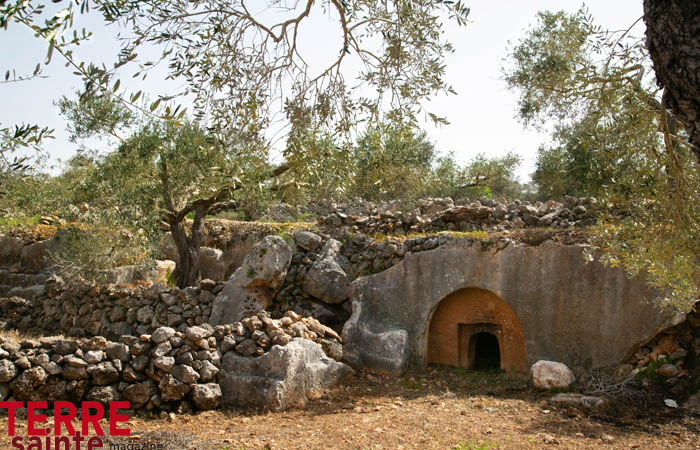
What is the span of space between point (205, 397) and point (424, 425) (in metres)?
2.77

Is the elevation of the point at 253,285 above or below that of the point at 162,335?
above

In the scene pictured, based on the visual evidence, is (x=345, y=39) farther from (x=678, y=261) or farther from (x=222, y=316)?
(x=222, y=316)

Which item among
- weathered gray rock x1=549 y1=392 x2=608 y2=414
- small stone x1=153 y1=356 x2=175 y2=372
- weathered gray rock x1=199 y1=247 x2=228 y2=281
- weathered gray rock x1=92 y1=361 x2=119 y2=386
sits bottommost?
weathered gray rock x1=549 y1=392 x2=608 y2=414

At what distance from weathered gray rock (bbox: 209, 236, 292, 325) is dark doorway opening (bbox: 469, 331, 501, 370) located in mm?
4117

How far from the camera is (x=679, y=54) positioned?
275cm

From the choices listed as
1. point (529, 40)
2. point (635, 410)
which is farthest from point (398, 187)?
point (635, 410)

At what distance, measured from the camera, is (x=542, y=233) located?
9570 mm

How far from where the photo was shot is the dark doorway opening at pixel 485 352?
1022cm

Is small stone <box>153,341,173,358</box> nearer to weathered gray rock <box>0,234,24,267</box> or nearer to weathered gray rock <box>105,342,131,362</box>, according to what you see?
weathered gray rock <box>105,342,131,362</box>

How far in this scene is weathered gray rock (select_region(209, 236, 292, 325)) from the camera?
10.9m

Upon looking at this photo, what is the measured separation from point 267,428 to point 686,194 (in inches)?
194

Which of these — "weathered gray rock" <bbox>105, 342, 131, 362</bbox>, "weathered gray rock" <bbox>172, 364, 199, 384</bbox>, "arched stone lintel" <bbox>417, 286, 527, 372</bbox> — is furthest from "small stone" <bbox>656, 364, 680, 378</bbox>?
"weathered gray rock" <bbox>105, 342, 131, 362</bbox>

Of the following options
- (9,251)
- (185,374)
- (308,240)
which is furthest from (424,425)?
(9,251)

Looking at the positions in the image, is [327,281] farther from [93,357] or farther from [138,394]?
[93,357]
